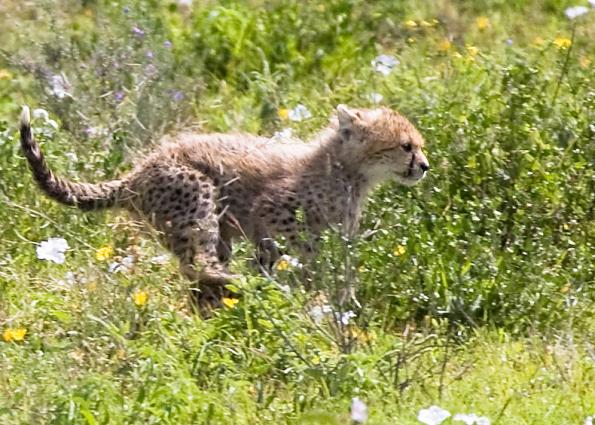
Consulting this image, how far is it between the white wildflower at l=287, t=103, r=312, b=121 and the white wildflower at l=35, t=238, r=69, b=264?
1.89 meters

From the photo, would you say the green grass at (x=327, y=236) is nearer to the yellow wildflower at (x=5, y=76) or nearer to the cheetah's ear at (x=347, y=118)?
the yellow wildflower at (x=5, y=76)

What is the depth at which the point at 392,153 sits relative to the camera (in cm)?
700

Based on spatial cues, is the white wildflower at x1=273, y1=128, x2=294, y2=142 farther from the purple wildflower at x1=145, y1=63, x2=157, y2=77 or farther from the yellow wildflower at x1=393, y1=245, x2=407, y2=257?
the yellow wildflower at x1=393, y1=245, x2=407, y2=257

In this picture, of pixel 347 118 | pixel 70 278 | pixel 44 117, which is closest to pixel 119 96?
pixel 44 117

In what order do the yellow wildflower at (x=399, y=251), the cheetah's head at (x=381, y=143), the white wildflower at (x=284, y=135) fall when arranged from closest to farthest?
the yellow wildflower at (x=399, y=251)
the cheetah's head at (x=381, y=143)
the white wildflower at (x=284, y=135)

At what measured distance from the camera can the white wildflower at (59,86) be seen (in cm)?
784

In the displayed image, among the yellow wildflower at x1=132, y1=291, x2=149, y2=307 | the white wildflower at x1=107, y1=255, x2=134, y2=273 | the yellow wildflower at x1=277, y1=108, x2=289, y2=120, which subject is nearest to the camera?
the yellow wildflower at x1=132, y1=291, x2=149, y2=307

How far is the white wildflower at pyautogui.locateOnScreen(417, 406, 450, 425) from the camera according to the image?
16.1ft

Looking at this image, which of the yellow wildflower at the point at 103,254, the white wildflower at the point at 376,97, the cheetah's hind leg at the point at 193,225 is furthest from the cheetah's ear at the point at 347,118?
the yellow wildflower at the point at 103,254

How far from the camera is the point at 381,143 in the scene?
7.02m

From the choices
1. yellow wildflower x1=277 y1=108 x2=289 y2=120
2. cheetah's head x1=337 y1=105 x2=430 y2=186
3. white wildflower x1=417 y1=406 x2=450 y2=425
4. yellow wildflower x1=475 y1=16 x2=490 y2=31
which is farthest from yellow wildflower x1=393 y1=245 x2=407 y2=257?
yellow wildflower x1=475 y1=16 x2=490 y2=31

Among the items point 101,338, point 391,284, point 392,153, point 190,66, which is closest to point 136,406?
point 101,338

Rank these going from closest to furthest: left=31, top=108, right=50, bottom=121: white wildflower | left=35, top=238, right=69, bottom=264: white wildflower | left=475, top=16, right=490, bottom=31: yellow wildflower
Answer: left=35, top=238, right=69, bottom=264: white wildflower, left=31, top=108, right=50, bottom=121: white wildflower, left=475, top=16, right=490, bottom=31: yellow wildflower

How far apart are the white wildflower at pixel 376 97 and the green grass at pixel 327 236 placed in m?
0.06
